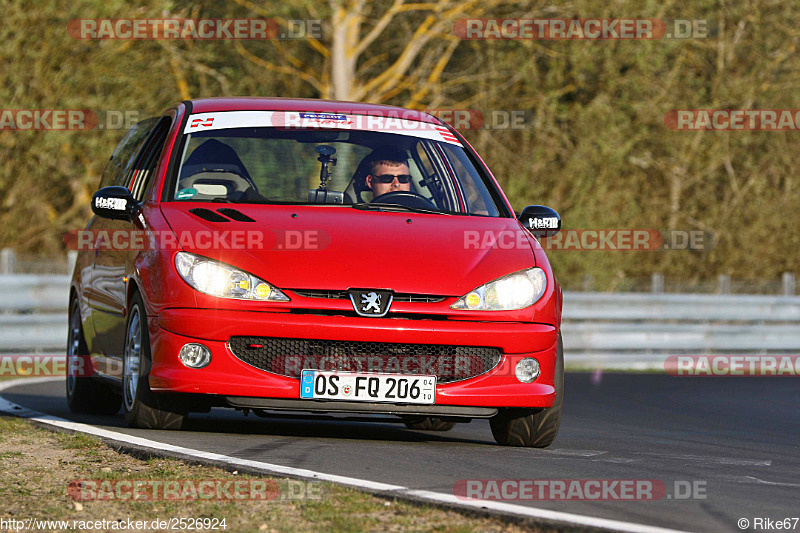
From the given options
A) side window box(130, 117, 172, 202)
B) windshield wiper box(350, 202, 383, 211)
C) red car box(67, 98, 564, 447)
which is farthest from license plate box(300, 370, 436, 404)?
side window box(130, 117, 172, 202)

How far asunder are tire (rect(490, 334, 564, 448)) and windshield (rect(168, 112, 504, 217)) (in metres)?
1.08

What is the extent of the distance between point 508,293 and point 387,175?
136cm

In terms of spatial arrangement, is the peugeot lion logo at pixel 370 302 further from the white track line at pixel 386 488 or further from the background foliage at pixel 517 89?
the background foliage at pixel 517 89

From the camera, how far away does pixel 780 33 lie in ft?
110

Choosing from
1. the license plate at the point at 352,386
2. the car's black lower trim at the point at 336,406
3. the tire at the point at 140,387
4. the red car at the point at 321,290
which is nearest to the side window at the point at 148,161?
the red car at the point at 321,290

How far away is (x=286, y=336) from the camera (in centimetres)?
689

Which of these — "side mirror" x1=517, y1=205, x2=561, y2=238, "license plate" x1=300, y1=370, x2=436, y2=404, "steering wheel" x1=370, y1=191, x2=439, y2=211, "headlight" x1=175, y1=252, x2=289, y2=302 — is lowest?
"license plate" x1=300, y1=370, x2=436, y2=404

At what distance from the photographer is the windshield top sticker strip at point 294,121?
8359 millimetres

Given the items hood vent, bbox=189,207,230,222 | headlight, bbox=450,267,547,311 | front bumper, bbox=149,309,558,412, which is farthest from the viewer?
hood vent, bbox=189,207,230,222

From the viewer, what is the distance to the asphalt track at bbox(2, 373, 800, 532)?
5586mm

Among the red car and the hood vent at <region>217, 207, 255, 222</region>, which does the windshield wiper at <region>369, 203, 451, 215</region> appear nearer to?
the red car

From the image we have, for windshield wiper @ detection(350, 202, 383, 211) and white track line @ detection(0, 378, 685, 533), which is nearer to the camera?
white track line @ detection(0, 378, 685, 533)

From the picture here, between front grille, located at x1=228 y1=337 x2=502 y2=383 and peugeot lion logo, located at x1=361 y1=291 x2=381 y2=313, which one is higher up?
peugeot lion logo, located at x1=361 y1=291 x2=381 y2=313

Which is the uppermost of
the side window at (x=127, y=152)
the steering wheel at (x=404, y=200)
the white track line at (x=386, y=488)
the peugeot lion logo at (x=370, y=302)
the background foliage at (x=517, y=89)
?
the background foliage at (x=517, y=89)
